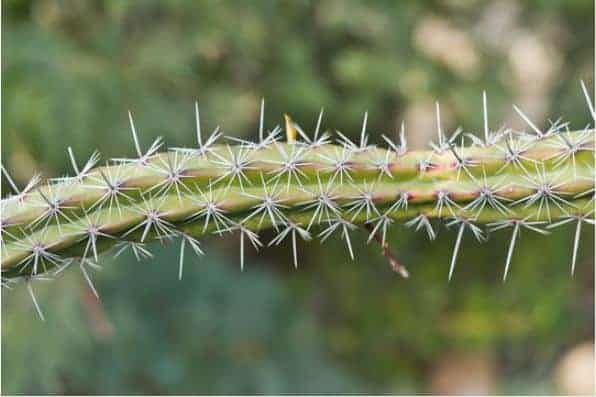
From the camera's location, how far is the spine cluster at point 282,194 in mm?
1449

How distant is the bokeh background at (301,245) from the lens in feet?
13.0

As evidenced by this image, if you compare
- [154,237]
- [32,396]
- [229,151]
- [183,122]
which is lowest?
[32,396]

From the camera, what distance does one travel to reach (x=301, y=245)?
6832mm

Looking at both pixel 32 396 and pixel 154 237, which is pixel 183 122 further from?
pixel 154 237

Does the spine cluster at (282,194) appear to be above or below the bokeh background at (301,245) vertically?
above

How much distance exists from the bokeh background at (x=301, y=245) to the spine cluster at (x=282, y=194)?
237 cm

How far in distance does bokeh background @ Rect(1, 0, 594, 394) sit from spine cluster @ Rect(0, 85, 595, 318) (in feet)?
7.77

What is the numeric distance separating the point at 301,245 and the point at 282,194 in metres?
5.39

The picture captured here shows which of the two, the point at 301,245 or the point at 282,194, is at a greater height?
the point at 282,194

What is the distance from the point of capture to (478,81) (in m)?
5.07

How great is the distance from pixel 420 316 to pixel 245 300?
1.40 metres

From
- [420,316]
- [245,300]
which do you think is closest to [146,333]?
[245,300]

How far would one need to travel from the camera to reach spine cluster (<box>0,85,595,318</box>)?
145 cm

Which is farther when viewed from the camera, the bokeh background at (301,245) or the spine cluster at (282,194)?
the bokeh background at (301,245)
